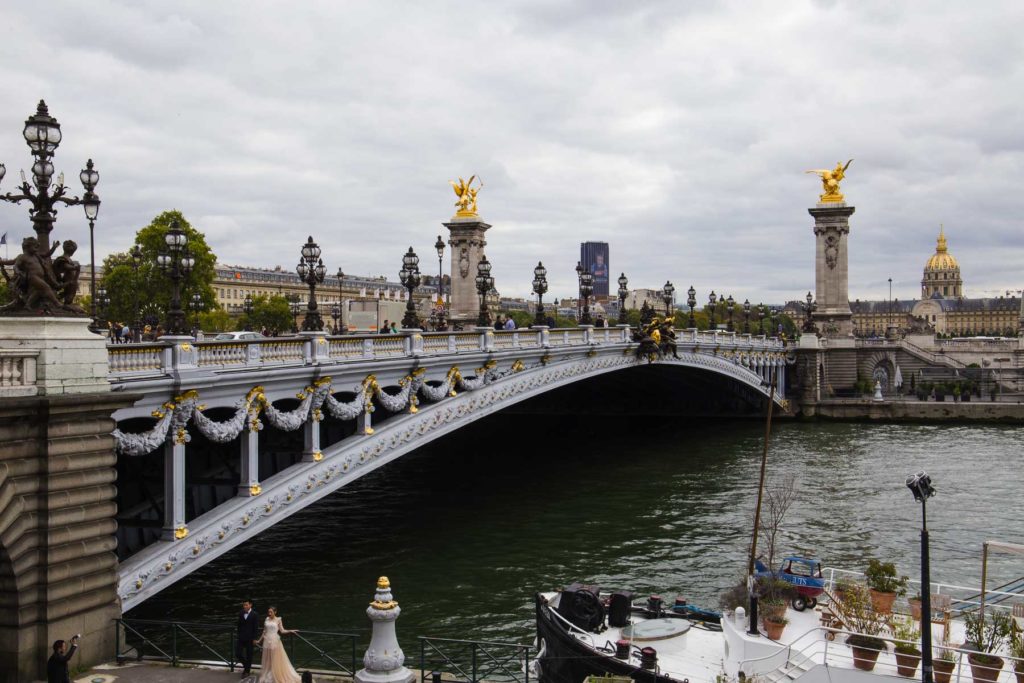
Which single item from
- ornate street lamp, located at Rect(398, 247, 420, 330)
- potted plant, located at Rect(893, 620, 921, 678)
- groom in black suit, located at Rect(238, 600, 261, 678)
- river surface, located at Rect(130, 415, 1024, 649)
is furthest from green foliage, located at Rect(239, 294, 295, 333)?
potted plant, located at Rect(893, 620, 921, 678)

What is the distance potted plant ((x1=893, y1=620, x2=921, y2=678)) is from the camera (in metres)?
14.7

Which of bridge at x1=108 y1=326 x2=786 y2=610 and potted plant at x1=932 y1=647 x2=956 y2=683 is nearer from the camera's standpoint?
potted plant at x1=932 y1=647 x2=956 y2=683

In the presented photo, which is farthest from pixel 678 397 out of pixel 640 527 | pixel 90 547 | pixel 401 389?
pixel 90 547

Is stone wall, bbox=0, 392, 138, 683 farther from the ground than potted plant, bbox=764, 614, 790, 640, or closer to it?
farther from the ground

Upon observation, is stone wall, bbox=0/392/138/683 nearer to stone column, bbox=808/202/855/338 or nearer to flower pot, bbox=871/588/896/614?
flower pot, bbox=871/588/896/614

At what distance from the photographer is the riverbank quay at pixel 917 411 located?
208 feet

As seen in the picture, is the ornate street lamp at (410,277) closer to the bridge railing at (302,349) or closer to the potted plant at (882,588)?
the bridge railing at (302,349)

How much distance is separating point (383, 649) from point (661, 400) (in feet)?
180

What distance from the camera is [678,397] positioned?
67188 millimetres

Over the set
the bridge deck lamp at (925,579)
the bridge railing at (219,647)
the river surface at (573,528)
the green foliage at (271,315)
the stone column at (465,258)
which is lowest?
the river surface at (573,528)

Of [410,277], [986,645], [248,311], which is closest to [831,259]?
[248,311]

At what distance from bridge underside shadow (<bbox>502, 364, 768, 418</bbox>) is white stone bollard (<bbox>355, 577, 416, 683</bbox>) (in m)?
46.7

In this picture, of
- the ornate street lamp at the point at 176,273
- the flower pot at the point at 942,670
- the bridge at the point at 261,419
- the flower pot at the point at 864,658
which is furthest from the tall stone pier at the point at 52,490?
the flower pot at the point at 942,670

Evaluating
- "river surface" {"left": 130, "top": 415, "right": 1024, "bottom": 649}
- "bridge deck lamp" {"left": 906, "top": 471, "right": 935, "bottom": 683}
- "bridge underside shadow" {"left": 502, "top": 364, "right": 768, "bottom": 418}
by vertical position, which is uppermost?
"bridge deck lamp" {"left": 906, "top": 471, "right": 935, "bottom": 683}
